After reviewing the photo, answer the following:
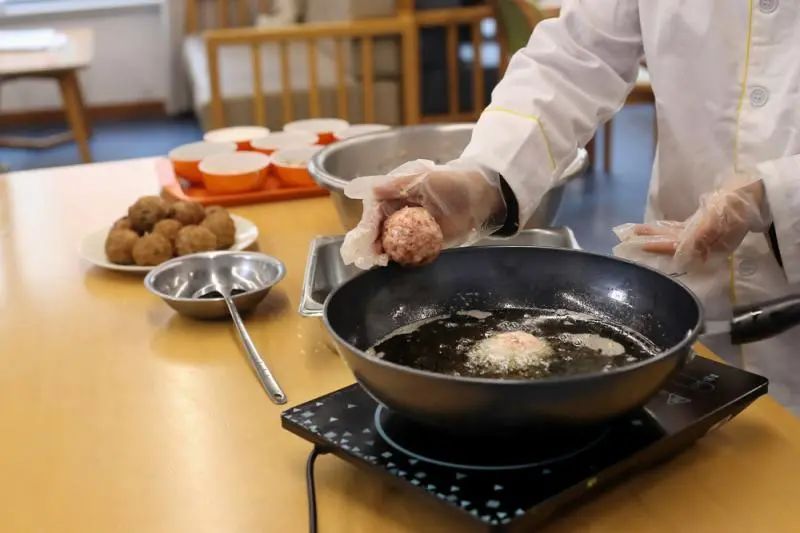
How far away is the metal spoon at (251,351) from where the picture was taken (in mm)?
937

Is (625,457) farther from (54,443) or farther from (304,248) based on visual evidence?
(304,248)

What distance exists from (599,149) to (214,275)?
11.8ft

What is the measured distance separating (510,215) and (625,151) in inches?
143

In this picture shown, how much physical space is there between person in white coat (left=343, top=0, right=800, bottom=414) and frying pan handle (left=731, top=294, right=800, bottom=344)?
0.53ft

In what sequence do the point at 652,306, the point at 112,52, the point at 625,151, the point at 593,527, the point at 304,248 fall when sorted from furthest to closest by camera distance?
the point at 112,52 → the point at 625,151 → the point at 304,248 → the point at 652,306 → the point at 593,527

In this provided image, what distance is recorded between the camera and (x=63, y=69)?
4.00 metres

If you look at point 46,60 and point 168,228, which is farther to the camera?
point 46,60

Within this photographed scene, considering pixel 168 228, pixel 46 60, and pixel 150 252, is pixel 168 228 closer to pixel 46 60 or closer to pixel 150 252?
pixel 150 252

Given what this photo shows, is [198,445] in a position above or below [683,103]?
below

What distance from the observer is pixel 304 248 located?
4.58ft

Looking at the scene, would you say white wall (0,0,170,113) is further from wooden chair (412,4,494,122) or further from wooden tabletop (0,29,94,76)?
wooden chair (412,4,494,122)

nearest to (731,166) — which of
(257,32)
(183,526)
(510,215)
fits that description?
(510,215)

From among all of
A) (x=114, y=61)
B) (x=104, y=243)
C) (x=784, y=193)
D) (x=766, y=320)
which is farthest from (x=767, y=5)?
(x=114, y=61)

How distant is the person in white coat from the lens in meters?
0.97
